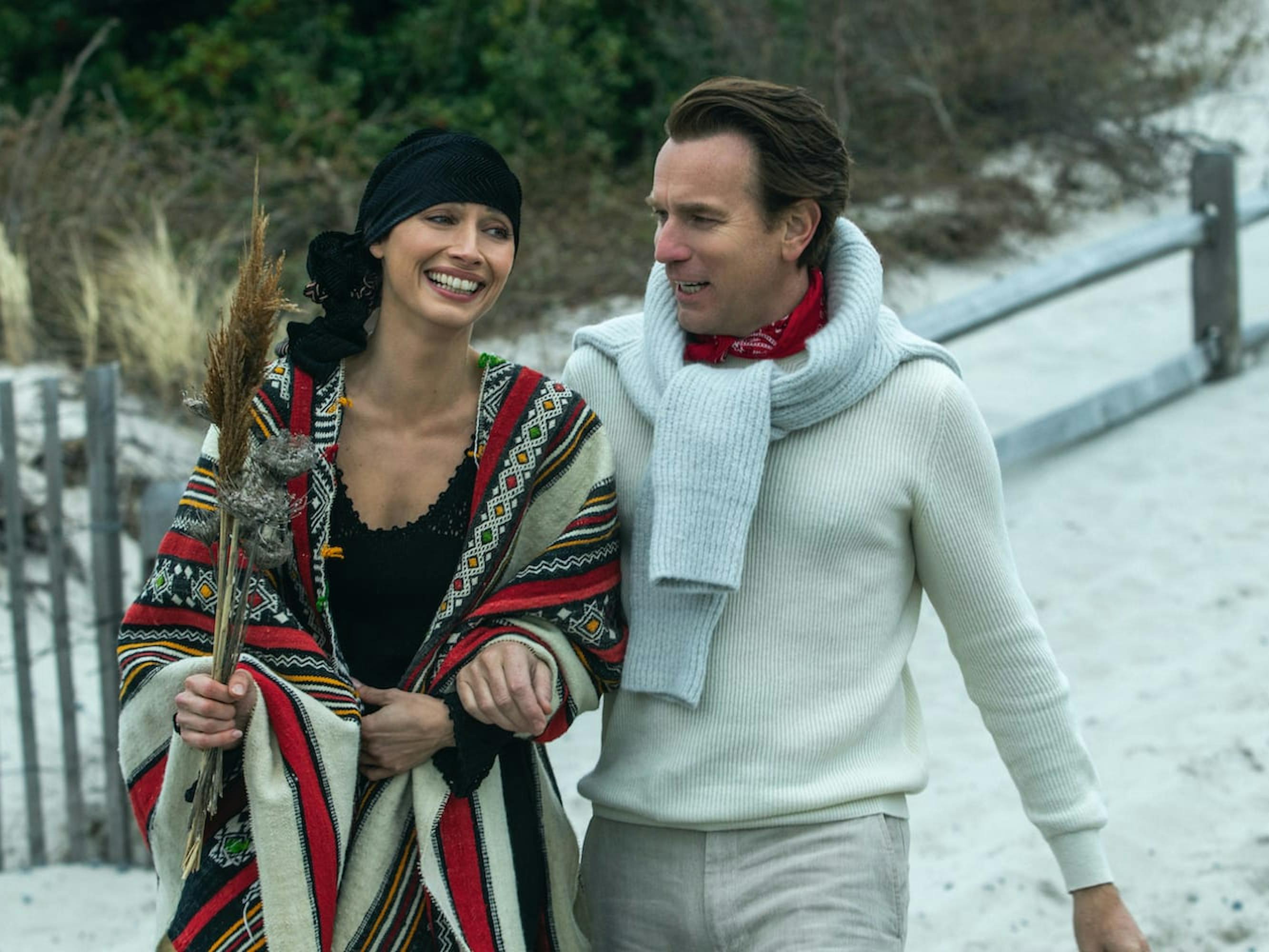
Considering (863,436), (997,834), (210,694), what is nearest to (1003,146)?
(997,834)

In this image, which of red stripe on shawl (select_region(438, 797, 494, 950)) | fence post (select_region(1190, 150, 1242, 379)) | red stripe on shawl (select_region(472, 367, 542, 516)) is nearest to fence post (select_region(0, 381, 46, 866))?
red stripe on shawl (select_region(472, 367, 542, 516))

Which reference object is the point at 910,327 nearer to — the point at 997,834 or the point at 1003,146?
the point at 997,834

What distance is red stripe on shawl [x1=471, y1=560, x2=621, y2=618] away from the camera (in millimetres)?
2197

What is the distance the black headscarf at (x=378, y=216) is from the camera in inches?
87.7

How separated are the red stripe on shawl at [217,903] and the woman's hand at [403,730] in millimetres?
207

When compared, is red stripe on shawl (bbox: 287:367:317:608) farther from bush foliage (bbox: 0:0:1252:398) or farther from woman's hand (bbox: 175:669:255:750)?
bush foliage (bbox: 0:0:1252:398)

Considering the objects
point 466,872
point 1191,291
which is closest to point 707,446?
point 466,872

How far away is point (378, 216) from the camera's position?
2270 millimetres

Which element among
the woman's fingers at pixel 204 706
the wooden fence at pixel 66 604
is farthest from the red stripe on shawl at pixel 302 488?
the wooden fence at pixel 66 604

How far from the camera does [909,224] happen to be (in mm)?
8906

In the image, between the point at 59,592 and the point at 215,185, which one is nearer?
the point at 59,592

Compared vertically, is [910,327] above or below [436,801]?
above

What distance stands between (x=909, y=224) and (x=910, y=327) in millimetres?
3415

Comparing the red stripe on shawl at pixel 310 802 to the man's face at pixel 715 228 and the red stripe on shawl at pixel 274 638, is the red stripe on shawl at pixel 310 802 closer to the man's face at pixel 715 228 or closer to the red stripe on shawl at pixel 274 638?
the red stripe on shawl at pixel 274 638
